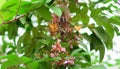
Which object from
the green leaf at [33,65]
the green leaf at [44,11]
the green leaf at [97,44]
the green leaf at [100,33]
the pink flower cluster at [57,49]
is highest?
the green leaf at [44,11]

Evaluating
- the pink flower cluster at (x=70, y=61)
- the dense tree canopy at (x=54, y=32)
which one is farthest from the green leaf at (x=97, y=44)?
the pink flower cluster at (x=70, y=61)

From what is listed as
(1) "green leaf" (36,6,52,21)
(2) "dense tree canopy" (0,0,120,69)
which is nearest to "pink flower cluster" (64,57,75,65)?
(2) "dense tree canopy" (0,0,120,69)

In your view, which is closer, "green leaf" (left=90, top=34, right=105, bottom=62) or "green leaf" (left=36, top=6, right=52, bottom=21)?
"green leaf" (left=36, top=6, right=52, bottom=21)

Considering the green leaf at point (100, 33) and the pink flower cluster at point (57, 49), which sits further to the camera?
the green leaf at point (100, 33)

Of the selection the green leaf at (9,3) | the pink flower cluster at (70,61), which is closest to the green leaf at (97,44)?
the pink flower cluster at (70,61)

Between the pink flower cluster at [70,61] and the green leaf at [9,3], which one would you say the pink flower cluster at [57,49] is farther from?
the green leaf at [9,3]

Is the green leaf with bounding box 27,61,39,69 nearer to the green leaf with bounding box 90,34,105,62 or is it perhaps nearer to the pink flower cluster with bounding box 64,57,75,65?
the pink flower cluster with bounding box 64,57,75,65

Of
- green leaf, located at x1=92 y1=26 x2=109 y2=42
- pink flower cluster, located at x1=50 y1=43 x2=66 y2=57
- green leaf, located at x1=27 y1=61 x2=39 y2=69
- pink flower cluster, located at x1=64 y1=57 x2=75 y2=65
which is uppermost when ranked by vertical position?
green leaf, located at x1=92 y1=26 x2=109 y2=42

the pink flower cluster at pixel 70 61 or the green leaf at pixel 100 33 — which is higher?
the green leaf at pixel 100 33

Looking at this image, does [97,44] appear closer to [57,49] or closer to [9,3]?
[57,49]

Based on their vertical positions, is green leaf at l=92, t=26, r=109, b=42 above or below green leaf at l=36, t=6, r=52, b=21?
below
